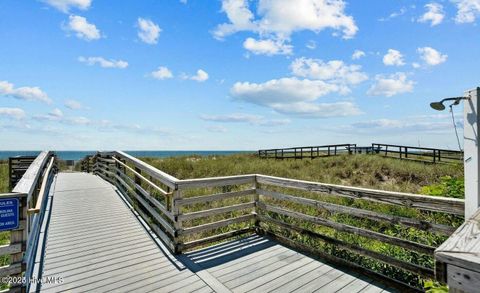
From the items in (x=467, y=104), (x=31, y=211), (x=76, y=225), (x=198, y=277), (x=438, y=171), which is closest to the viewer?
(x=467, y=104)

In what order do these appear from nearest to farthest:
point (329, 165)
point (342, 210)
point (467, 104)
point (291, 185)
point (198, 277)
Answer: point (467, 104) → point (198, 277) → point (342, 210) → point (291, 185) → point (329, 165)

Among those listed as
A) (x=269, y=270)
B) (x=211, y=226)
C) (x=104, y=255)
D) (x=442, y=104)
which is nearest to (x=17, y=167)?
(x=104, y=255)

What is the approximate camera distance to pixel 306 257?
4871 millimetres

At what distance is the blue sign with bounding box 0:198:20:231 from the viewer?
3.48m

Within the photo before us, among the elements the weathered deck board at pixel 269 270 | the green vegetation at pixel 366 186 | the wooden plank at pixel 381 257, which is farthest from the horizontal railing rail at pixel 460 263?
the weathered deck board at pixel 269 270

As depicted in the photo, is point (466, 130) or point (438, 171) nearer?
point (466, 130)

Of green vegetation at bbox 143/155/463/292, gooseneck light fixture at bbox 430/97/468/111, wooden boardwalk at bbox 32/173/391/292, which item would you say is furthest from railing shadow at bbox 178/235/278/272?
gooseneck light fixture at bbox 430/97/468/111

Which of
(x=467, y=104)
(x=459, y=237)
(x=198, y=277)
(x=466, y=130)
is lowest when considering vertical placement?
(x=198, y=277)

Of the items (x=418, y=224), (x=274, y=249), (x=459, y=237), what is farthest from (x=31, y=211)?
(x=418, y=224)

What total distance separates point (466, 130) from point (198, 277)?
3.70 m

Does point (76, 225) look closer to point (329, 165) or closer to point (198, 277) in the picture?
point (198, 277)

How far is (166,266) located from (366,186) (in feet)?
37.8

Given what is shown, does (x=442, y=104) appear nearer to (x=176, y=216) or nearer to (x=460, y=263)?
(x=460, y=263)

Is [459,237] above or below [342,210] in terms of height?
above
